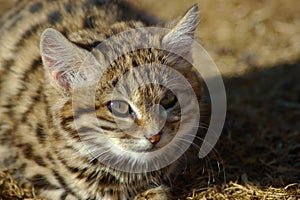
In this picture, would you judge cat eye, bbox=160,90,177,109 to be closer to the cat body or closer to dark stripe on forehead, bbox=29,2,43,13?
the cat body

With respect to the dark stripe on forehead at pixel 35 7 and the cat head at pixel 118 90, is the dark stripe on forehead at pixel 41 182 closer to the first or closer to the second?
the cat head at pixel 118 90

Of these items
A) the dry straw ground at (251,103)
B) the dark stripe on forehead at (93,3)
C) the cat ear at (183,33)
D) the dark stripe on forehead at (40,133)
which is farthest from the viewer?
the dark stripe on forehead at (93,3)

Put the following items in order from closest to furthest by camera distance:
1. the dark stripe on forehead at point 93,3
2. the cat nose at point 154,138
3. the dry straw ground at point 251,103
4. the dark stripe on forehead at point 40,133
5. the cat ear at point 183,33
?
the cat nose at point 154,138 < the cat ear at point 183,33 < the dark stripe on forehead at point 40,133 < the dry straw ground at point 251,103 < the dark stripe on forehead at point 93,3

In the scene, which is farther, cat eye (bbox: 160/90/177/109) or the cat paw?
the cat paw

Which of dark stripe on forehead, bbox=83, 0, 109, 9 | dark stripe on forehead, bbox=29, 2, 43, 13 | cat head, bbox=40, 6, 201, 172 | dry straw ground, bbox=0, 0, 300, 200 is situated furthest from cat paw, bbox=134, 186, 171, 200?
dark stripe on forehead, bbox=29, 2, 43, 13

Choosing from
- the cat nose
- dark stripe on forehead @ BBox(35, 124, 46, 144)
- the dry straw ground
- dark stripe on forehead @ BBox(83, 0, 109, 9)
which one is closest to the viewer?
the cat nose

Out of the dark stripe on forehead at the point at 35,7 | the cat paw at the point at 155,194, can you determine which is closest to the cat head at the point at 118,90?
the cat paw at the point at 155,194

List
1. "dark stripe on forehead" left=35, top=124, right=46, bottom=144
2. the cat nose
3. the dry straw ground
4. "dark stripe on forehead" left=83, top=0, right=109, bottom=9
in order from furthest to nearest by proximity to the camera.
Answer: "dark stripe on forehead" left=83, top=0, right=109, bottom=9
the dry straw ground
"dark stripe on forehead" left=35, top=124, right=46, bottom=144
the cat nose

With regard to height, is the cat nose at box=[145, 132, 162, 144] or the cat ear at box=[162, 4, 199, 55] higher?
the cat ear at box=[162, 4, 199, 55]
